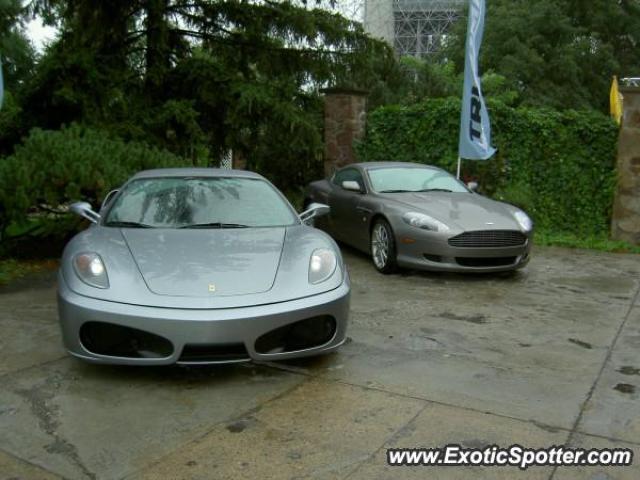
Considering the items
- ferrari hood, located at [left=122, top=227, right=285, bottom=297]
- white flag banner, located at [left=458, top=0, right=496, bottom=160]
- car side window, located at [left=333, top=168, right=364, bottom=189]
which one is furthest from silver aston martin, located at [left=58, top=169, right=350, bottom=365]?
white flag banner, located at [left=458, top=0, right=496, bottom=160]

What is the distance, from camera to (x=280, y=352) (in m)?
3.84

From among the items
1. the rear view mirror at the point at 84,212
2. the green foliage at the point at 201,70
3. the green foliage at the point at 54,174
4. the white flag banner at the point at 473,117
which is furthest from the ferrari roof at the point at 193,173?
the white flag banner at the point at 473,117

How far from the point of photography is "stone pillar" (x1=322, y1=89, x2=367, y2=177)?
12.2m

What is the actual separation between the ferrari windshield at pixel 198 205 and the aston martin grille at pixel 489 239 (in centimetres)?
233

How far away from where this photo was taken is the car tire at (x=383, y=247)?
7168 millimetres

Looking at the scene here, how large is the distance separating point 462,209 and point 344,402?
13.6 ft

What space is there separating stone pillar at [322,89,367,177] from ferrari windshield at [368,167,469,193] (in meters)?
3.92

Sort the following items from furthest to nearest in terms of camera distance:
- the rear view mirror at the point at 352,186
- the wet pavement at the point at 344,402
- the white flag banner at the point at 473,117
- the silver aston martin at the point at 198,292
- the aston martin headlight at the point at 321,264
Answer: the white flag banner at the point at 473,117 < the rear view mirror at the point at 352,186 < the aston martin headlight at the point at 321,264 < the silver aston martin at the point at 198,292 < the wet pavement at the point at 344,402

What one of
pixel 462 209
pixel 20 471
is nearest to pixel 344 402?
pixel 20 471

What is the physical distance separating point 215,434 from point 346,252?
5738mm

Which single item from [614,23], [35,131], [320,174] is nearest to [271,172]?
[320,174]

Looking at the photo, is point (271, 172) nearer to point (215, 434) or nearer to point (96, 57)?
point (96, 57)

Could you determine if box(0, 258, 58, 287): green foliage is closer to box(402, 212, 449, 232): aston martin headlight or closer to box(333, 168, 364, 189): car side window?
box(333, 168, 364, 189): car side window
